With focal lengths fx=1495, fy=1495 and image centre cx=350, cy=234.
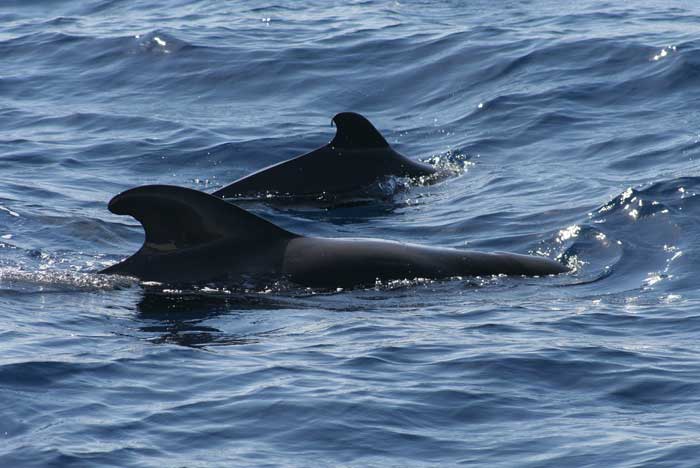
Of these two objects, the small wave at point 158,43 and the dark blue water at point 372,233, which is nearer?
the dark blue water at point 372,233

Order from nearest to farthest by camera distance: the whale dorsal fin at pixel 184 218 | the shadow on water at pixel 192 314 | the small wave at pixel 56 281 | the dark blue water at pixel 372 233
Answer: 1. the dark blue water at pixel 372 233
2. the shadow on water at pixel 192 314
3. the whale dorsal fin at pixel 184 218
4. the small wave at pixel 56 281

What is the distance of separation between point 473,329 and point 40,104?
12.4m

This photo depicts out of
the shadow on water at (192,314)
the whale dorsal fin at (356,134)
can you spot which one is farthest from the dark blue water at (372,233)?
the whale dorsal fin at (356,134)

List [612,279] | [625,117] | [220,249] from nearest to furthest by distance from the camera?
[220,249] → [612,279] → [625,117]

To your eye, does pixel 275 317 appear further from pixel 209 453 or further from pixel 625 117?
pixel 625 117

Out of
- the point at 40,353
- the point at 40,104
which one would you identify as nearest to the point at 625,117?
the point at 40,104

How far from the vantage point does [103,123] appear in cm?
1962

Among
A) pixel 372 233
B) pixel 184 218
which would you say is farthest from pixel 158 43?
pixel 184 218

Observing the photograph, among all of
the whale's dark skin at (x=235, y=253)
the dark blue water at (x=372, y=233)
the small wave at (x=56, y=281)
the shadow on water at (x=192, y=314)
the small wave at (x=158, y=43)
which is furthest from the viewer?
the small wave at (x=158, y=43)

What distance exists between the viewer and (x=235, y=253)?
10875 mm

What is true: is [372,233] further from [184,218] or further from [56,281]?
[56,281]

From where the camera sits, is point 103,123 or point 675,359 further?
point 103,123

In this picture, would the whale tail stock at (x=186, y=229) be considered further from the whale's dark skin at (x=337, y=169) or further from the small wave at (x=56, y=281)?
the whale's dark skin at (x=337, y=169)

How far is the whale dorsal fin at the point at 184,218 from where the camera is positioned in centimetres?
1046
